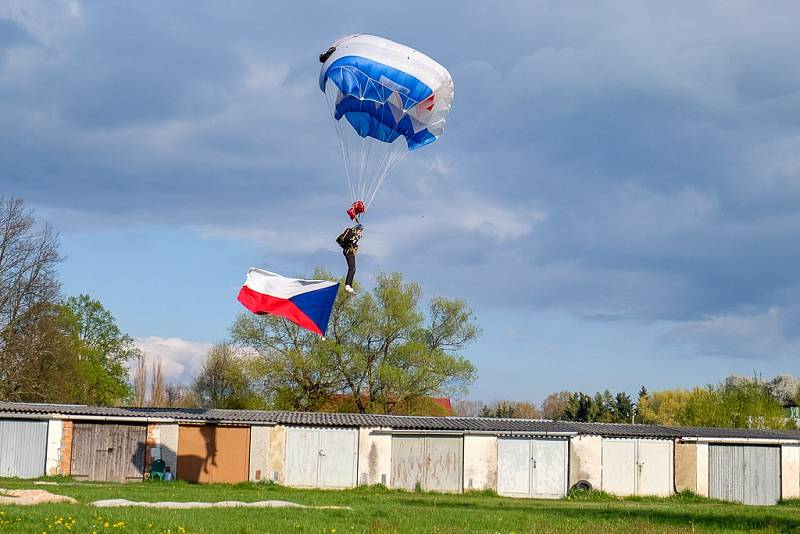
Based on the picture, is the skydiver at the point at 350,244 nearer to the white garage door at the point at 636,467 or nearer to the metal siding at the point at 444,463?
the metal siding at the point at 444,463

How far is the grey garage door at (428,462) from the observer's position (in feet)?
111

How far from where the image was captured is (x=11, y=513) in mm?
16219

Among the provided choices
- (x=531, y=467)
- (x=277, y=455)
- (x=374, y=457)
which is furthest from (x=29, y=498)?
(x=531, y=467)

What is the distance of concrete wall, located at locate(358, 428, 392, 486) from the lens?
110 ft

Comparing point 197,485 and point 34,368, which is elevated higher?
point 34,368

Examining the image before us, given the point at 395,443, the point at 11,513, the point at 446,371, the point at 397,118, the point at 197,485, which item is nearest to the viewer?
the point at 11,513

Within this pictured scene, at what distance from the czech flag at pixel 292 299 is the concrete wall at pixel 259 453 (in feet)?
27.3

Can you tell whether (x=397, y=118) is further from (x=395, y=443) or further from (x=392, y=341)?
(x=392, y=341)

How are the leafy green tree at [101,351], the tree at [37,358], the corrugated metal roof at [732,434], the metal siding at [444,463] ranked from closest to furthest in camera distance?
the metal siding at [444,463] → the corrugated metal roof at [732,434] → the tree at [37,358] → the leafy green tree at [101,351]

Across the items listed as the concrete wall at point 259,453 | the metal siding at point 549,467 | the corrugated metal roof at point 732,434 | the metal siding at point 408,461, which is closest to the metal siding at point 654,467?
the corrugated metal roof at point 732,434

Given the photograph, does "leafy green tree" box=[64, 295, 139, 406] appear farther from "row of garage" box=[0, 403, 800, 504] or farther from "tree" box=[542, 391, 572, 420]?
"tree" box=[542, 391, 572, 420]

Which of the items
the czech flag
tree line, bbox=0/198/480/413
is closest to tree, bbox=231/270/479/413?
tree line, bbox=0/198/480/413

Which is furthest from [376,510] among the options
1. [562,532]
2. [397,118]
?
[397,118]

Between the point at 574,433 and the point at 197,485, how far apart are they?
13779 mm
